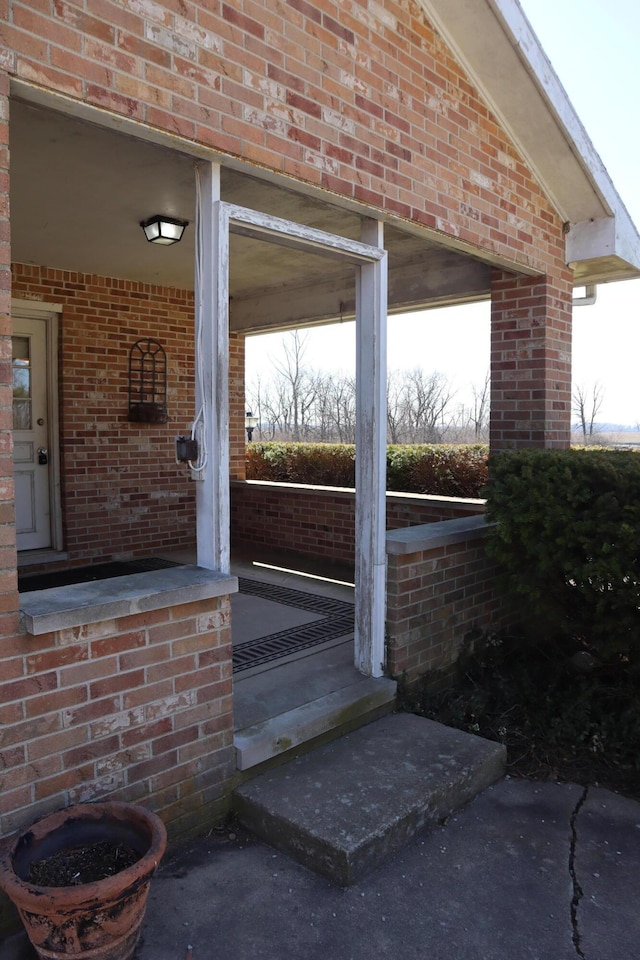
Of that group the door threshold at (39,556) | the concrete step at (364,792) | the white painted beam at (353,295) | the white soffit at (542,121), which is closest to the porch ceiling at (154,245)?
the white painted beam at (353,295)

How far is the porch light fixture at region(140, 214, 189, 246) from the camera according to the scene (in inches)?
165

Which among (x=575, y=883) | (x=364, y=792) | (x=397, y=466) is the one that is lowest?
(x=575, y=883)

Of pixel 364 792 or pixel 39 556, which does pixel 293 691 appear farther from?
pixel 39 556

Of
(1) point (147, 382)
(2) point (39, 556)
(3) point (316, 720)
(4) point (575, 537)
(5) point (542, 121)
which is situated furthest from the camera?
(1) point (147, 382)

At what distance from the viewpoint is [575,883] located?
8.25ft

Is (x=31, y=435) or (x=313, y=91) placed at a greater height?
(x=313, y=91)

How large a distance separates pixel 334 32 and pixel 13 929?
12.4 ft

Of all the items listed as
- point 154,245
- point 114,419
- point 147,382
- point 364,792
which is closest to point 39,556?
point 114,419

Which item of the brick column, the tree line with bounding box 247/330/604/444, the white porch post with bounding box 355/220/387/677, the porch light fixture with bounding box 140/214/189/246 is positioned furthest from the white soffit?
the tree line with bounding box 247/330/604/444

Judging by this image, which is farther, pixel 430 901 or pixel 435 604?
pixel 435 604

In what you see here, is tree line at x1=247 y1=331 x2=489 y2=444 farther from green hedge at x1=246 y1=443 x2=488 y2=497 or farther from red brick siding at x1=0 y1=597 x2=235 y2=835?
red brick siding at x1=0 y1=597 x2=235 y2=835

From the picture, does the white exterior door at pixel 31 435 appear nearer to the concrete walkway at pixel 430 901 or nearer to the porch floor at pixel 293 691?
the porch floor at pixel 293 691

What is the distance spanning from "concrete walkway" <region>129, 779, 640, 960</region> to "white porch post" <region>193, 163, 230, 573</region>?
116cm

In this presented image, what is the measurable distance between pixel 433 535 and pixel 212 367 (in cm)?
184
